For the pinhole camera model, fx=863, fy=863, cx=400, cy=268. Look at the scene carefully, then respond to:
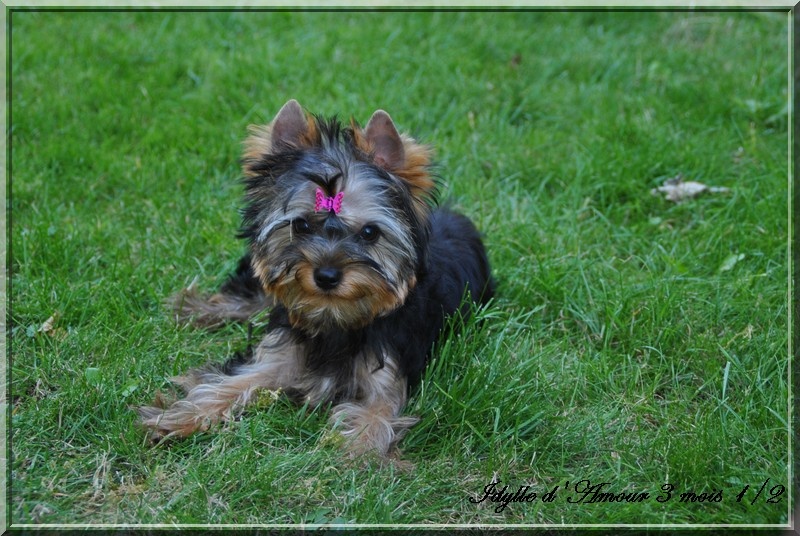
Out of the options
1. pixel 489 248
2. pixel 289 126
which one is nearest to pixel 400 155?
pixel 289 126

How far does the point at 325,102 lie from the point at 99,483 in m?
4.17

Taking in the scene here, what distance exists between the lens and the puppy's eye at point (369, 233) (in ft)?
12.5

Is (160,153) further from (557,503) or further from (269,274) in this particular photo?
(557,503)

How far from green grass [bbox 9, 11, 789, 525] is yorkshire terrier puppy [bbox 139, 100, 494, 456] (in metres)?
0.16

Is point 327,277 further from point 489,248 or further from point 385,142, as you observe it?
point 489,248

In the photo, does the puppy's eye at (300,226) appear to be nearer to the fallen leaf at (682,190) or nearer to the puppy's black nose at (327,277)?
the puppy's black nose at (327,277)

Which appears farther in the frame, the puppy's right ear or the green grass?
the puppy's right ear

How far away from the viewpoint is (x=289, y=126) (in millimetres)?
4004

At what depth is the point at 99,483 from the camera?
11.7 feet

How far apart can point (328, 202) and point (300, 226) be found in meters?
0.18

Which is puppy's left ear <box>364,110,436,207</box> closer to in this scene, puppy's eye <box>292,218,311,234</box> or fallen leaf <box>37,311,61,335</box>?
puppy's eye <box>292,218,311,234</box>

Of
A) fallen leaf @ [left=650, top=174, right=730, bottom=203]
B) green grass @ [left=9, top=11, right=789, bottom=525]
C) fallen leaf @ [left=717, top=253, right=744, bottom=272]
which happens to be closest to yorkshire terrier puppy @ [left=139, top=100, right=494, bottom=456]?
green grass @ [left=9, top=11, right=789, bottom=525]

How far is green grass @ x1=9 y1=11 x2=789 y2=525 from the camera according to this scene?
12.0ft

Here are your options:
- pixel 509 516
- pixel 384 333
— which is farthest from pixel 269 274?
pixel 509 516
